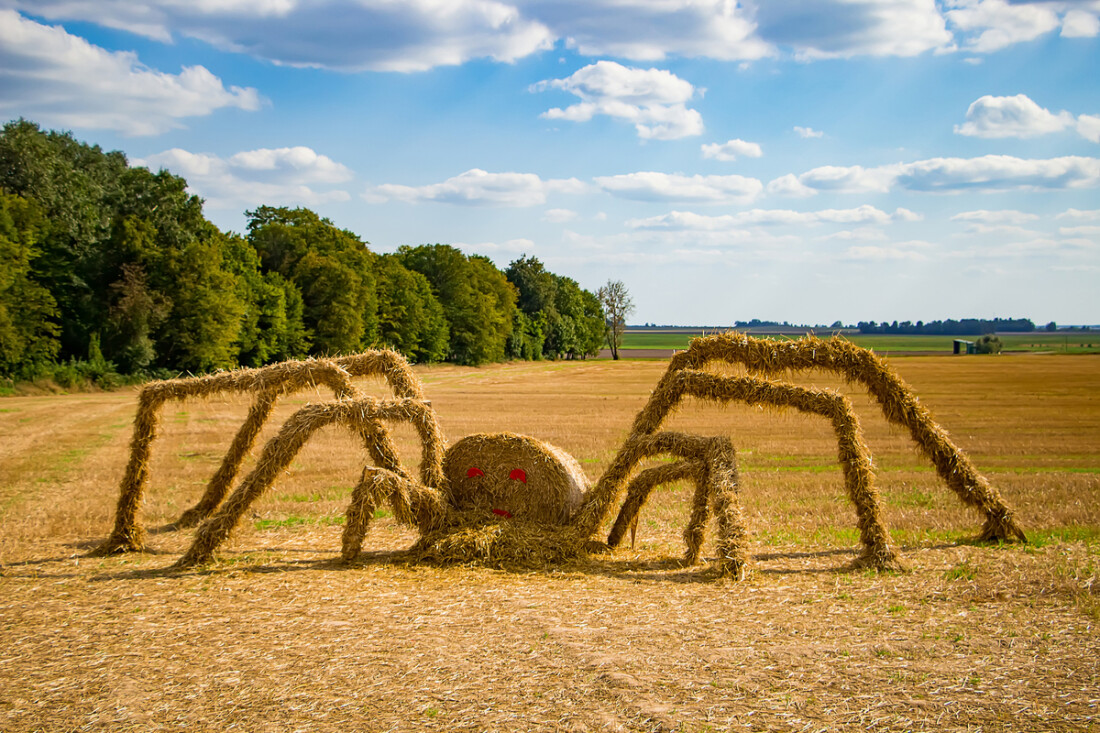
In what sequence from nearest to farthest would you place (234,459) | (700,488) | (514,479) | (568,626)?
→ (568,626) → (700,488) → (514,479) → (234,459)

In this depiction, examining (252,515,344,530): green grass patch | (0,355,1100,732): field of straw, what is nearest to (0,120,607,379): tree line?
(252,515,344,530): green grass patch

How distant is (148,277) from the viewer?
4478 centimetres

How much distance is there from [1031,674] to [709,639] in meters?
2.55

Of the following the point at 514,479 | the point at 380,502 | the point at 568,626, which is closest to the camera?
the point at 568,626

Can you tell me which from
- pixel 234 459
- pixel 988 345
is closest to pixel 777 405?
pixel 234 459

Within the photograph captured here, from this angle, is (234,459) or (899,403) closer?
(899,403)

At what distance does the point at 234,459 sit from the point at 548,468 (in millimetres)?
4979

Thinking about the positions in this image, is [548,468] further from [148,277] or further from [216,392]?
[148,277]

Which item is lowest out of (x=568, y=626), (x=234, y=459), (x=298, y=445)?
(x=568, y=626)

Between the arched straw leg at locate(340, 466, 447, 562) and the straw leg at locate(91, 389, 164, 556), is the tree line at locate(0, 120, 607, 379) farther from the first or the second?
the arched straw leg at locate(340, 466, 447, 562)

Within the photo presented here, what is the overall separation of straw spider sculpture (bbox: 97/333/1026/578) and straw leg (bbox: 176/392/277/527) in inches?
1.6

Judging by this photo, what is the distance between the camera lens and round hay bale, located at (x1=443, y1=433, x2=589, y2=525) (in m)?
11.3

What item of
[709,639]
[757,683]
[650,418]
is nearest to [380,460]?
[650,418]

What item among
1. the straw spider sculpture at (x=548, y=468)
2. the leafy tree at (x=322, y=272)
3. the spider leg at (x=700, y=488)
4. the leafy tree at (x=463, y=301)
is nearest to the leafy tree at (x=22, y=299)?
the leafy tree at (x=322, y=272)
